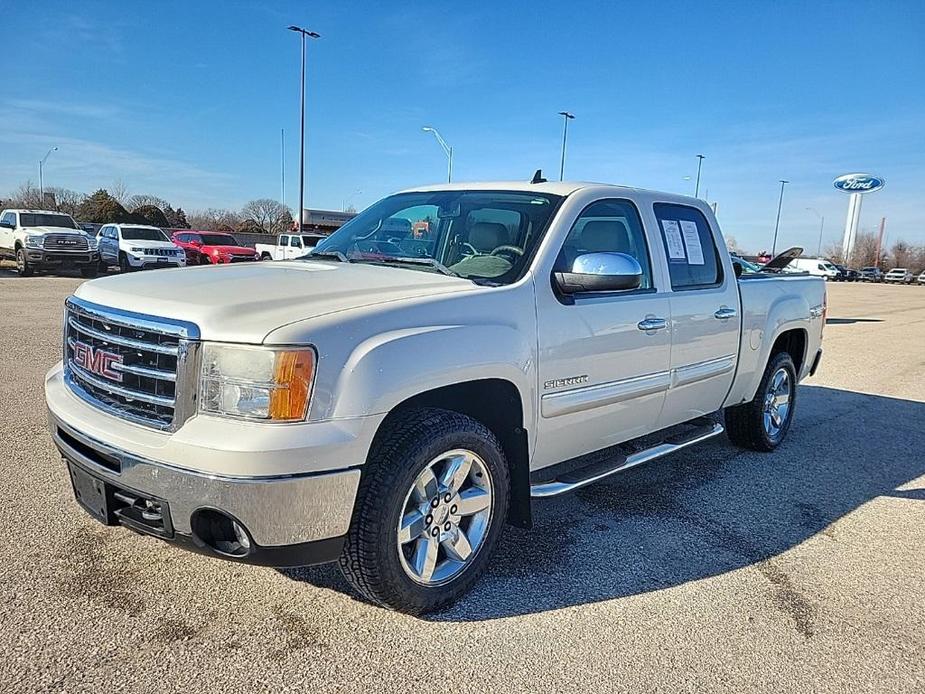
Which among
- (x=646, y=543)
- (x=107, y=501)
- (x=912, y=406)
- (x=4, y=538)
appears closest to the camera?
(x=107, y=501)

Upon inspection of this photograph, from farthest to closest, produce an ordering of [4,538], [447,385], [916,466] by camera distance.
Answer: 1. [916,466]
2. [4,538]
3. [447,385]

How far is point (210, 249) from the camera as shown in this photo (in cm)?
2677

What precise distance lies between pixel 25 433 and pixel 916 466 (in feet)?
22.0

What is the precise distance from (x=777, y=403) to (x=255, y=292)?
4509mm

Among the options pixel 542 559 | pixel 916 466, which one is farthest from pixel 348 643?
pixel 916 466

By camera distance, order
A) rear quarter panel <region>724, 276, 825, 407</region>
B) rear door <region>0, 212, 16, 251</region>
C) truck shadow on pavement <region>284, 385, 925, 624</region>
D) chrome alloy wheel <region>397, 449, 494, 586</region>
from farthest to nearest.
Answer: rear door <region>0, 212, 16, 251</region> < rear quarter panel <region>724, 276, 825, 407</region> < truck shadow on pavement <region>284, 385, 925, 624</region> < chrome alloy wheel <region>397, 449, 494, 586</region>

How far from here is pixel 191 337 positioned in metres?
2.49

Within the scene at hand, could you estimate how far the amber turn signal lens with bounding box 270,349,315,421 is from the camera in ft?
7.95

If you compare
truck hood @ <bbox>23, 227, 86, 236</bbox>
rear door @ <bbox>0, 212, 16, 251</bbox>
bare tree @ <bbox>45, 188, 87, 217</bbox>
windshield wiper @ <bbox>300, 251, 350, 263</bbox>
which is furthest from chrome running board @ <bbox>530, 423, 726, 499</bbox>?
bare tree @ <bbox>45, 188, 87, 217</bbox>

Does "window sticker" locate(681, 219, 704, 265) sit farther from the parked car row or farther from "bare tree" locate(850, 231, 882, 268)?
"bare tree" locate(850, 231, 882, 268)

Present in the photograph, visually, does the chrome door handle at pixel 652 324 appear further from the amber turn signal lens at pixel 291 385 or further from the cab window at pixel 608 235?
the amber turn signal lens at pixel 291 385

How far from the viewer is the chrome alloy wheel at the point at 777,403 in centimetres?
554

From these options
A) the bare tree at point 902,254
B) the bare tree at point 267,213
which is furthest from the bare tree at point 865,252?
the bare tree at point 267,213

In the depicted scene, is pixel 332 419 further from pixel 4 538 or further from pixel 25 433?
pixel 25 433
